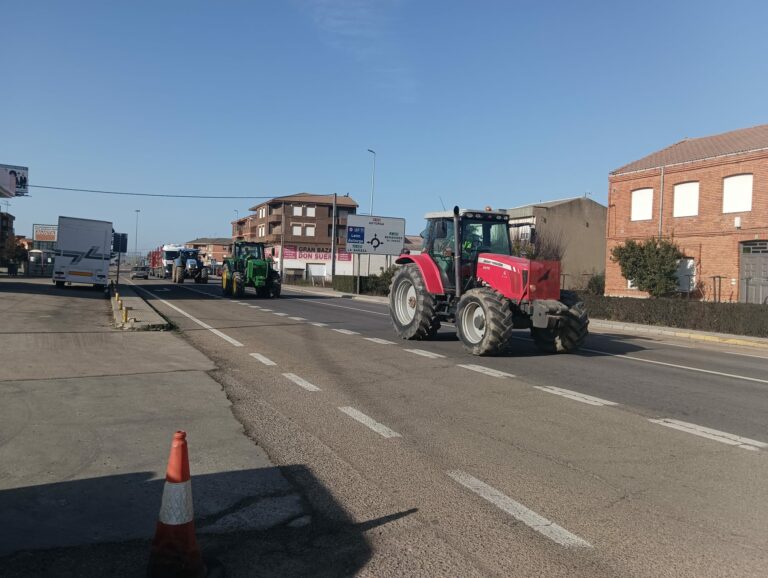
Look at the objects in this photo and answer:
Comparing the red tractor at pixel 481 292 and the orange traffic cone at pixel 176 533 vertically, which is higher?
the red tractor at pixel 481 292

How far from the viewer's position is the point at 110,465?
4992mm

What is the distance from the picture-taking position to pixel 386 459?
5266 millimetres

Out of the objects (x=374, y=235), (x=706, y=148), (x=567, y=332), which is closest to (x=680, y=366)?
(x=567, y=332)

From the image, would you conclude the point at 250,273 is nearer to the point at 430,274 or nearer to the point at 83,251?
the point at 83,251

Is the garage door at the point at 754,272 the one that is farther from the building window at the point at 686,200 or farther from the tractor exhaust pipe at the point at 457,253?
the tractor exhaust pipe at the point at 457,253

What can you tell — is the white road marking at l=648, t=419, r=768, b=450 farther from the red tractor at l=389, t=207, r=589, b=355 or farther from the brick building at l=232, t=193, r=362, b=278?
the brick building at l=232, t=193, r=362, b=278

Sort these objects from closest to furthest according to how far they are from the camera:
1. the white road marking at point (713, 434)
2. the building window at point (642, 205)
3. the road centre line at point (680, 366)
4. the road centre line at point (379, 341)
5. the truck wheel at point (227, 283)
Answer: the white road marking at point (713, 434) → the road centre line at point (680, 366) → the road centre line at point (379, 341) → the building window at point (642, 205) → the truck wheel at point (227, 283)

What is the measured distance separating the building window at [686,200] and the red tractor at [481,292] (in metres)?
19.3

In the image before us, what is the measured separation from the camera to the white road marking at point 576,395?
7675 millimetres

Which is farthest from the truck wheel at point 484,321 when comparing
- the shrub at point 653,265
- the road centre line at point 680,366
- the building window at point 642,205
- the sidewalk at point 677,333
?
the building window at point 642,205

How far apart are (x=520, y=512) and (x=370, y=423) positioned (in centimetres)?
249

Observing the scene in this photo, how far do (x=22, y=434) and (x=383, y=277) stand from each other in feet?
125

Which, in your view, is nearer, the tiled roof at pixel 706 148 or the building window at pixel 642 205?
the tiled roof at pixel 706 148

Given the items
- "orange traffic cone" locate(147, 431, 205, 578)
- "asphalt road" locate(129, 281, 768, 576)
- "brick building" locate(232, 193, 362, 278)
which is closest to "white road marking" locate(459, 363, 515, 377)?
"asphalt road" locate(129, 281, 768, 576)
